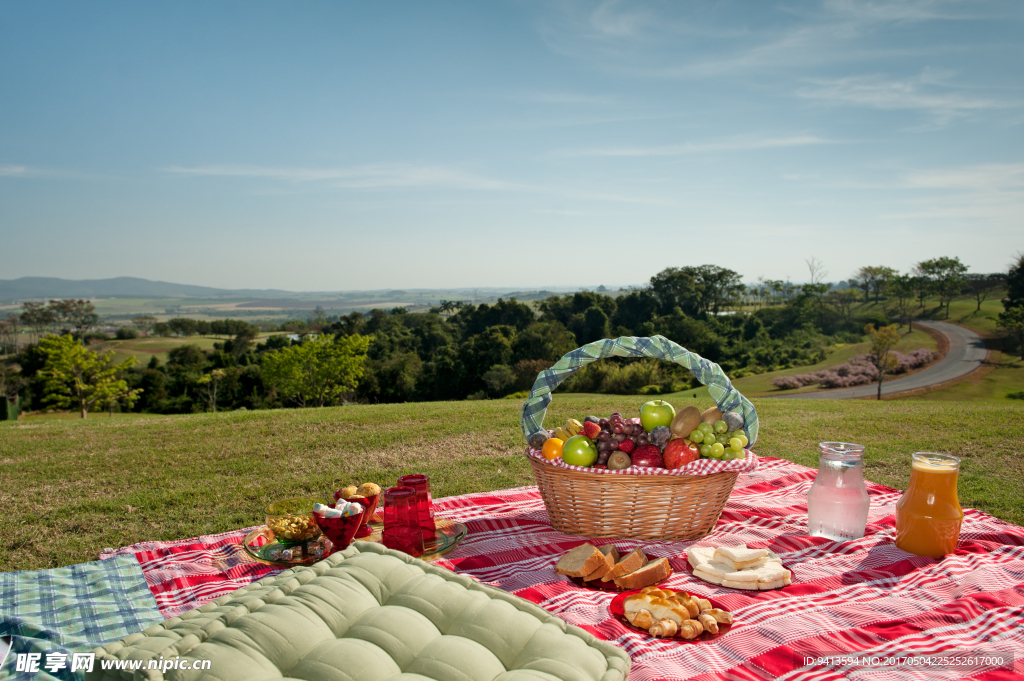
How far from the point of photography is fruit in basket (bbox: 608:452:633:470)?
269cm

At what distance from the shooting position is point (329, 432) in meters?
7.28

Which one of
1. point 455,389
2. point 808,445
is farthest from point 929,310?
point 808,445

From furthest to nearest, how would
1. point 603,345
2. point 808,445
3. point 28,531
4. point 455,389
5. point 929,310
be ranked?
1. point 455,389
2. point 929,310
3. point 808,445
4. point 28,531
5. point 603,345

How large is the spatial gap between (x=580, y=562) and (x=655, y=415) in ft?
2.75

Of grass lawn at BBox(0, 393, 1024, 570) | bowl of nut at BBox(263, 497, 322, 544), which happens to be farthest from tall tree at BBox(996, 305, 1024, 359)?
bowl of nut at BBox(263, 497, 322, 544)

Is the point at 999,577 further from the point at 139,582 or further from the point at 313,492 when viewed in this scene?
the point at 313,492

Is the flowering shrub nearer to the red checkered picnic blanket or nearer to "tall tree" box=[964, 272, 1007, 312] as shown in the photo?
"tall tree" box=[964, 272, 1007, 312]

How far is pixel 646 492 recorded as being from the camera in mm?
2664

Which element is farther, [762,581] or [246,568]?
[246,568]

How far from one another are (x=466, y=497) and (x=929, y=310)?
102ft

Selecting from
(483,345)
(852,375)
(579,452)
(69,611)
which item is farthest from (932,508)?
(483,345)

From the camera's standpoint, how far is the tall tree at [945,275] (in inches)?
1072

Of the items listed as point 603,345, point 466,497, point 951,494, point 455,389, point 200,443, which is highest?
point 603,345

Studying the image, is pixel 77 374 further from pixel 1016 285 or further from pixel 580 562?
pixel 1016 285
